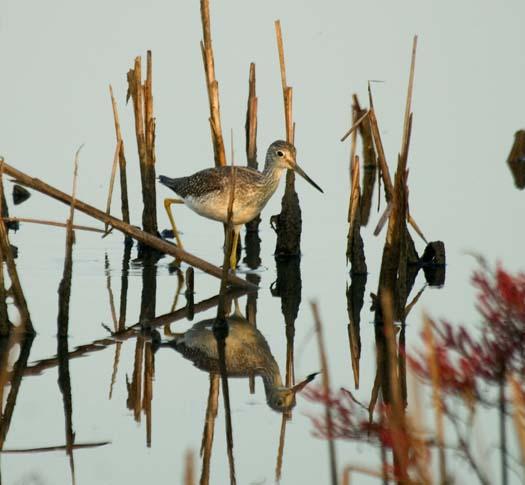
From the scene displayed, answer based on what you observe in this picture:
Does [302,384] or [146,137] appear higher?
[146,137]

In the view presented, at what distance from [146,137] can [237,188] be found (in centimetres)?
126

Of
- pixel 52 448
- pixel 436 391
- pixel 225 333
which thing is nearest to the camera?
pixel 436 391

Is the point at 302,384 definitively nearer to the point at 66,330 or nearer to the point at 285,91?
the point at 66,330

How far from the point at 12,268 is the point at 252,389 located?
6.89 feet

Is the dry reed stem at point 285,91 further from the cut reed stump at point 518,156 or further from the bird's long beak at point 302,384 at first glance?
the cut reed stump at point 518,156

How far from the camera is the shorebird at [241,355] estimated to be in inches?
359

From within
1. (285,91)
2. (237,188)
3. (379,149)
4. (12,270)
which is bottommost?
(12,270)

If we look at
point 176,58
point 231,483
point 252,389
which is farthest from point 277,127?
point 231,483

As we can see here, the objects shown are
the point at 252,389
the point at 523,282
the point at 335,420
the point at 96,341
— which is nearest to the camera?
the point at 523,282

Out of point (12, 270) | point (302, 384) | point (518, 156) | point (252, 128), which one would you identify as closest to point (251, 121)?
point (252, 128)

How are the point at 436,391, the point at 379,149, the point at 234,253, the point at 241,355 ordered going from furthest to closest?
the point at 234,253
the point at 379,149
the point at 241,355
the point at 436,391

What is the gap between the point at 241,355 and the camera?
996 centimetres

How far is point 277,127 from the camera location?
18.9 meters

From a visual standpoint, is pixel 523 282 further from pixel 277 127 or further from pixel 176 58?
pixel 176 58
